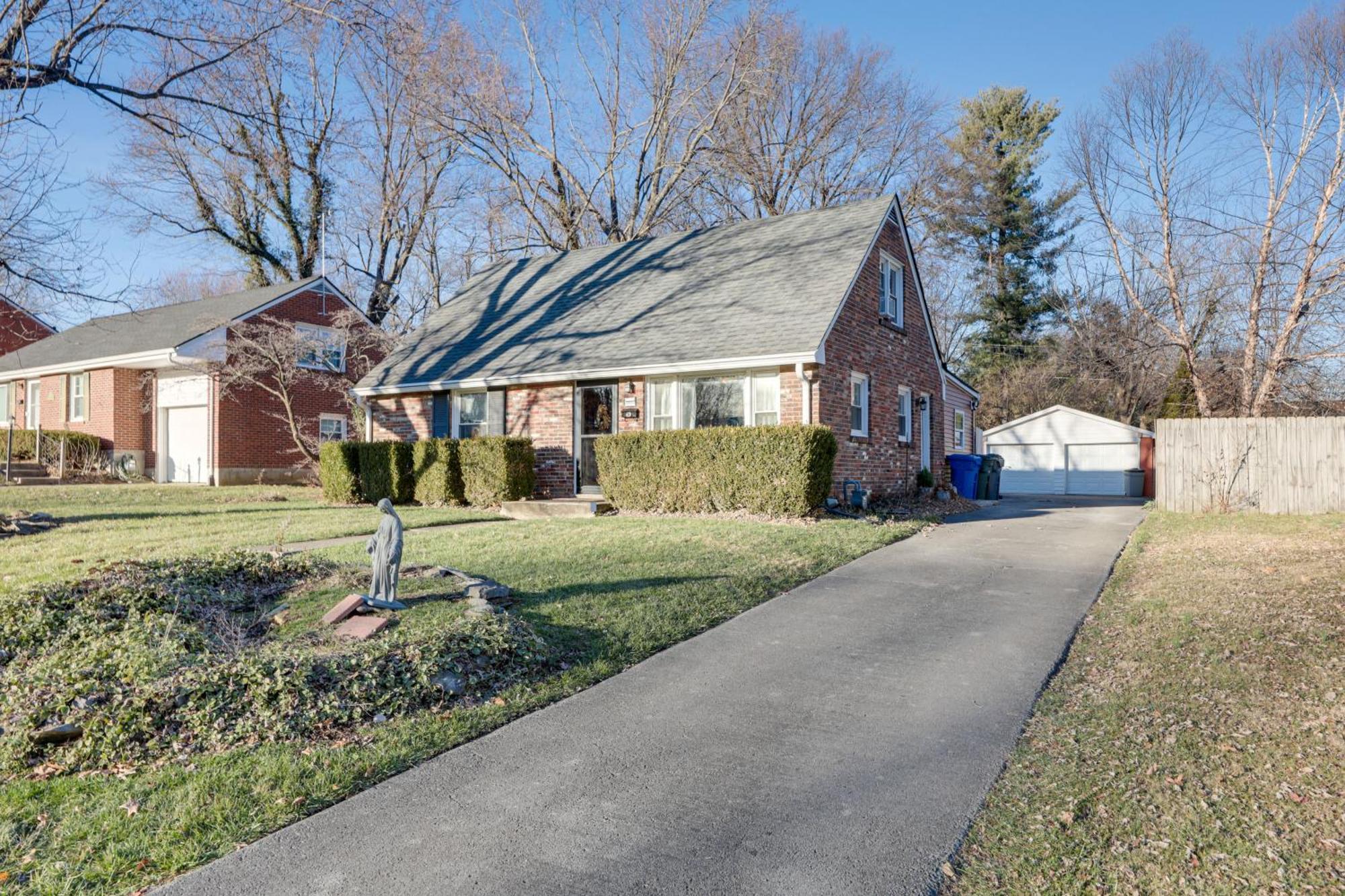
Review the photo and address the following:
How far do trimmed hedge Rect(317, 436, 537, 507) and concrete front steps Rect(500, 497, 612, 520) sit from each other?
20.1 inches

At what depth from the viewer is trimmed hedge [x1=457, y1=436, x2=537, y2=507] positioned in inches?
588

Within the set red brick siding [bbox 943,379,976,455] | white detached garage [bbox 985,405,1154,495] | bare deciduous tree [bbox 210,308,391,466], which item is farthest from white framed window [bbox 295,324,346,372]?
white detached garage [bbox 985,405,1154,495]

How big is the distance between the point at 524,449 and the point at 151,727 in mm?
10931

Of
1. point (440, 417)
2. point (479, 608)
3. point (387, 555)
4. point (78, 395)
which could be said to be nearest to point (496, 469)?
point (440, 417)

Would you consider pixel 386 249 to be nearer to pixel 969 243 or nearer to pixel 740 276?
pixel 740 276

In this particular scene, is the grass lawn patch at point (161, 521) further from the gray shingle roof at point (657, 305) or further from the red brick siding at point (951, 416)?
the red brick siding at point (951, 416)

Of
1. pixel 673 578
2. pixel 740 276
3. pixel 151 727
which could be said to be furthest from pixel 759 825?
pixel 740 276

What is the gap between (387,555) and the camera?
20.7 ft

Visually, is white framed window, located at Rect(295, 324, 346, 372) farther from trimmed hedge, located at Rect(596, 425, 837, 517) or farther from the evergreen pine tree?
the evergreen pine tree

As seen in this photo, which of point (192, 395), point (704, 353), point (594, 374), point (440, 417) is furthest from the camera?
point (192, 395)

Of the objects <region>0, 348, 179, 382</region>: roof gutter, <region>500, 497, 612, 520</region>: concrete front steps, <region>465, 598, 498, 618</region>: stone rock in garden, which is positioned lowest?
<region>465, 598, 498, 618</region>: stone rock in garden

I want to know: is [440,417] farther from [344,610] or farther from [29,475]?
[29,475]

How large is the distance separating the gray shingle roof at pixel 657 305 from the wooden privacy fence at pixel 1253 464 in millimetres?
6675

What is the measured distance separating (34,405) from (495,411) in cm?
2044
